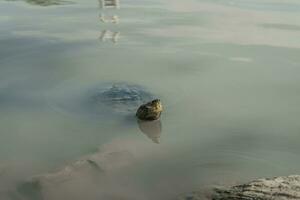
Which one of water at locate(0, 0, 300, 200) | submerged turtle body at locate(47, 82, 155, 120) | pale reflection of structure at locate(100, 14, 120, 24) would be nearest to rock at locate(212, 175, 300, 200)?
water at locate(0, 0, 300, 200)

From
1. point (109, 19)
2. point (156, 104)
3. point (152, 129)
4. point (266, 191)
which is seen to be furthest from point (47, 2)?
point (266, 191)

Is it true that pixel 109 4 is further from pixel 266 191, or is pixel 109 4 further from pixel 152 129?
pixel 266 191

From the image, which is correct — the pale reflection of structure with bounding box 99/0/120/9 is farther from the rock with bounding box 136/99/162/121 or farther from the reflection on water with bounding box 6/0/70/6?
the rock with bounding box 136/99/162/121

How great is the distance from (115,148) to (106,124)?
0.69 m

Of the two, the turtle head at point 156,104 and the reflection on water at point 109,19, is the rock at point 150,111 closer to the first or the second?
the turtle head at point 156,104

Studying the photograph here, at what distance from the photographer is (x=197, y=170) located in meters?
5.04

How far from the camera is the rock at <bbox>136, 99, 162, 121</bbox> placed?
6.09 metres

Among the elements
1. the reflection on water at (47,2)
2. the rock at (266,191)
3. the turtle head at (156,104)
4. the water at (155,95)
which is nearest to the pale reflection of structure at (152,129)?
the water at (155,95)

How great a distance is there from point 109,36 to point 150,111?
413cm

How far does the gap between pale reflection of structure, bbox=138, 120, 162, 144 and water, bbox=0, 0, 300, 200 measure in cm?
2

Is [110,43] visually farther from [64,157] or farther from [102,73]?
[64,157]

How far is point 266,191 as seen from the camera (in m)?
3.94

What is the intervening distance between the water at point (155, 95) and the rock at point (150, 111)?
11cm

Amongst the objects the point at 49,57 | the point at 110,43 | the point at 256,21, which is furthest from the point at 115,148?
the point at 256,21
